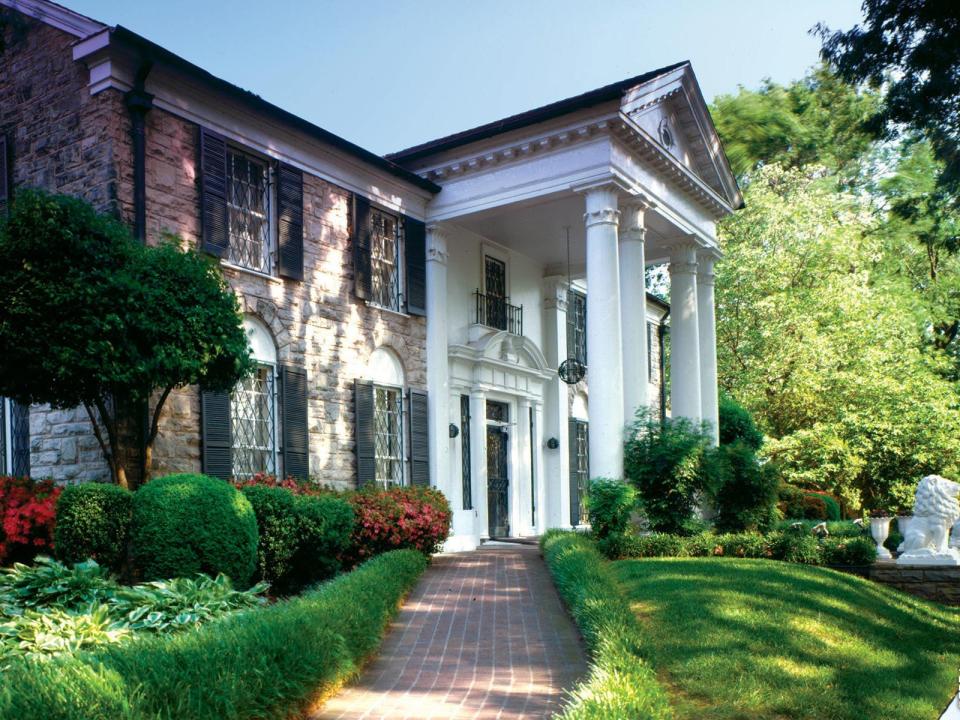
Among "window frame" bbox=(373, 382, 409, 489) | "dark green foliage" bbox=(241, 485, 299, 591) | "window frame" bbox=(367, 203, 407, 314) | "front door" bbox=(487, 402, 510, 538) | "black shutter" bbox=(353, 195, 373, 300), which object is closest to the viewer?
"dark green foliage" bbox=(241, 485, 299, 591)

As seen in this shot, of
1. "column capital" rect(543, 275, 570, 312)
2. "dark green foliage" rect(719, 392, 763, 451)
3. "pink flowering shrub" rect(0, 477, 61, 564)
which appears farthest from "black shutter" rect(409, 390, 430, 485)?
"dark green foliage" rect(719, 392, 763, 451)

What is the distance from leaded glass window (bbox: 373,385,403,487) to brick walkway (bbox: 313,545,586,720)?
3670 mm

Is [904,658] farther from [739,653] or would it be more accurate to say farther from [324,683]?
[324,683]

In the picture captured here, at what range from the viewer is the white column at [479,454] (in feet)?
55.6

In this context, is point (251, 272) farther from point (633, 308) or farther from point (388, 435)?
point (633, 308)

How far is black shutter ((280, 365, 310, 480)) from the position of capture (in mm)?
12625

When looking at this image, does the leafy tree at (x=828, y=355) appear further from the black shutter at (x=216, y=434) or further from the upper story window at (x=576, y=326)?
the black shutter at (x=216, y=434)

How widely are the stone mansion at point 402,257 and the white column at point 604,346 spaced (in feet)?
0.12

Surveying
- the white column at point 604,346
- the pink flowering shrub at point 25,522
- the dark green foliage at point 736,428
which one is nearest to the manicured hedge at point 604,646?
the white column at point 604,346

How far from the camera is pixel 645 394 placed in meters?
15.6

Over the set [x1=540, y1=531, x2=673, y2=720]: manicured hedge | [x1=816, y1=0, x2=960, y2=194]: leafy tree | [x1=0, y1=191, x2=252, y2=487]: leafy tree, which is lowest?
[x1=540, y1=531, x2=673, y2=720]: manicured hedge

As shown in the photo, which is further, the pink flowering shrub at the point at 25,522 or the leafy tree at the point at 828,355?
the leafy tree at the point at 828,355

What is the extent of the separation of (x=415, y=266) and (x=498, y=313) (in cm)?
291

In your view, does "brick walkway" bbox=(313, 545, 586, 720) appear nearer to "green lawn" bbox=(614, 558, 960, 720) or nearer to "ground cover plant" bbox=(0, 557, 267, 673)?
"green lawn" bbox=(614, 558, 960, 720)
